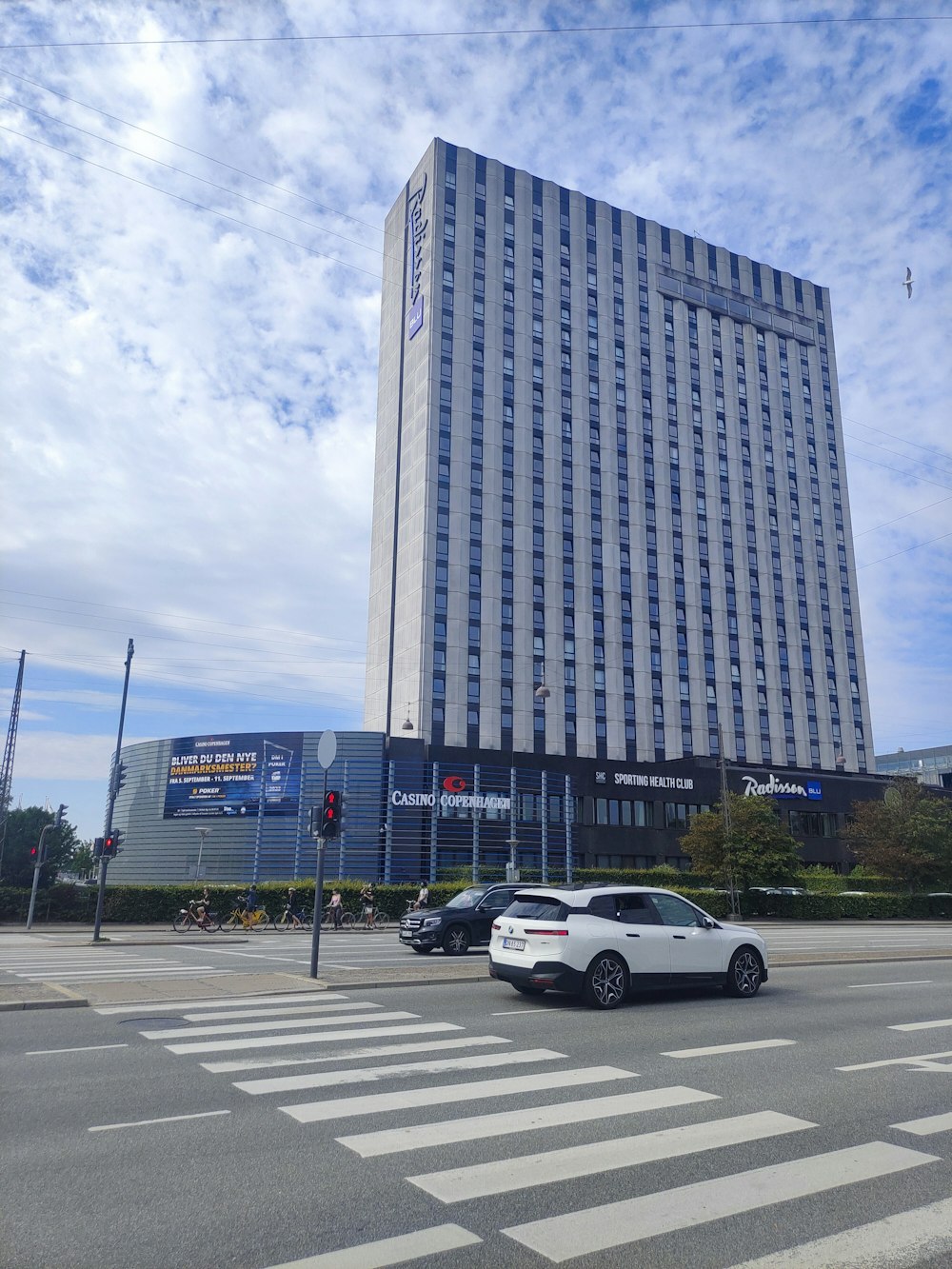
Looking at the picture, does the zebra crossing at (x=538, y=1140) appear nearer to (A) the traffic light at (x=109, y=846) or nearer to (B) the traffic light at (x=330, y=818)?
(B) the traffic light at (x=330, y=818)

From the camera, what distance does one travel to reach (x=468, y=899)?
71.9 ft

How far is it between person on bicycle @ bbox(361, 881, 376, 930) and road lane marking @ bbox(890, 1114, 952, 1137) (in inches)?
1125

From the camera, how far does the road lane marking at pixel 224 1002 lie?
465 inches

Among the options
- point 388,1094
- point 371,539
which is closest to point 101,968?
point 388,1094

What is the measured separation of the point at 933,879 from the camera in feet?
175

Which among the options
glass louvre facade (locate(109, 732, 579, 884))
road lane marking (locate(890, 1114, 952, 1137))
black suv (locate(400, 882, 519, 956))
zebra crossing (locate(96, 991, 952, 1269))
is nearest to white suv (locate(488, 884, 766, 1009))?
zebra crossing (locate(96, 991, 952, 1269))

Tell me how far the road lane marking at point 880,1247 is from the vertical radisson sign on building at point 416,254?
71102 millimetres

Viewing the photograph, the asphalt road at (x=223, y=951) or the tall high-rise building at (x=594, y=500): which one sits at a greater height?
the tall high-rise building at (x=594, y=500)

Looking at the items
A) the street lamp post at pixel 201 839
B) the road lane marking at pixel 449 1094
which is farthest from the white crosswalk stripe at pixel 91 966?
the street lamp post at pixel 201 839

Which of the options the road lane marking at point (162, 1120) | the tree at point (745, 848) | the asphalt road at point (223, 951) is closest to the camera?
the road lane marking at point (162, 1120)

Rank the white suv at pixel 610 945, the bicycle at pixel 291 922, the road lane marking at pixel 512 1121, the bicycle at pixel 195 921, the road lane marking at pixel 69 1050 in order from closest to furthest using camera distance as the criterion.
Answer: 1. the road lane marking at pixel 512 1121
2. the road lane marking at pixel 69 1050
3. the white suv at pixel 610 945
4. the bicycle at pixel 195 921
5. the bicycle at pixel 291 922

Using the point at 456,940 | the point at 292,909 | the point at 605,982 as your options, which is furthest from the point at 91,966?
the point at 292,909

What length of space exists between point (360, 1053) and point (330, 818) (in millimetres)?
7565

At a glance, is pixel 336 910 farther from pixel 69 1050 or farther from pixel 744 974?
pixel 69 1050
